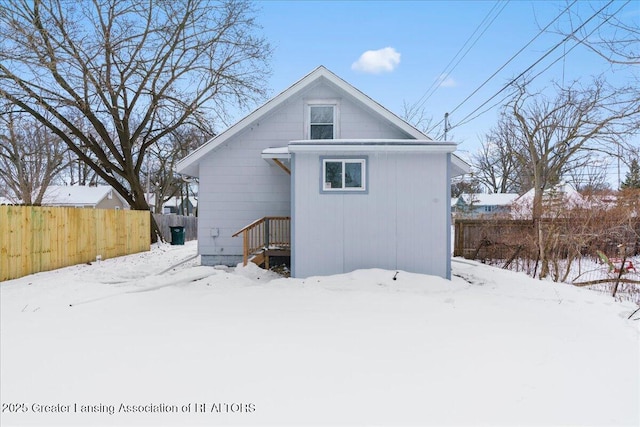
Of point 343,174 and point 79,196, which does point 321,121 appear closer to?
point 343,174

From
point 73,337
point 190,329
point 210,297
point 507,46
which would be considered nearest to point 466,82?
point 507,46

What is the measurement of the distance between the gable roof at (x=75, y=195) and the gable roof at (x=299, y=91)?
28969mm

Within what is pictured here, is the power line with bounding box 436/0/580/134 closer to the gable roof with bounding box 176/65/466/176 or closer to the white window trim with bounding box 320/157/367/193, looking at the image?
the gable roof with bounding box 176/65/466/176

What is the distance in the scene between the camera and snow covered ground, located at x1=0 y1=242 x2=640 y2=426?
291 centimetres

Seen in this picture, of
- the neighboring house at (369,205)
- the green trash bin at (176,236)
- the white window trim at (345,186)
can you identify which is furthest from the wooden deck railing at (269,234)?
the green trash bin at (176,236)

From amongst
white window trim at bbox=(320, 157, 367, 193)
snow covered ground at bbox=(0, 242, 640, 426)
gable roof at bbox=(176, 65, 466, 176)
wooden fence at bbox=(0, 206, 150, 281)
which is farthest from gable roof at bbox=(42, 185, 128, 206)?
white window trim at bbox=(320, 157, 367, 193)

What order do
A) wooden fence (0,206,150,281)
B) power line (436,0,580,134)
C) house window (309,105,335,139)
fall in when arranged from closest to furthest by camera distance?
power line (436,0,580,134)
wooden fence (0,206,150,281)
house window (309,105,335,139)

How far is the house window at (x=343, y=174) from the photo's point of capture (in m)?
7.84

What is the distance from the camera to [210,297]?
21.3 ft

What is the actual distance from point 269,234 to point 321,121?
355cm

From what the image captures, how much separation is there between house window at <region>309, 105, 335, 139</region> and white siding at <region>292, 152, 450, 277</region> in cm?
264

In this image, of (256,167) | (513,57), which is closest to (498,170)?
(513,57)

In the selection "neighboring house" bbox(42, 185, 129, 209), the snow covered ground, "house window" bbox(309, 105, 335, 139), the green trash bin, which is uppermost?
"house window" bbox(309, 105, 335, 139)

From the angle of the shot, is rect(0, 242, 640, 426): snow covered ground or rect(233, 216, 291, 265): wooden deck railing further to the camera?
rect(233, 216, 291, 265): wooden deck railing
